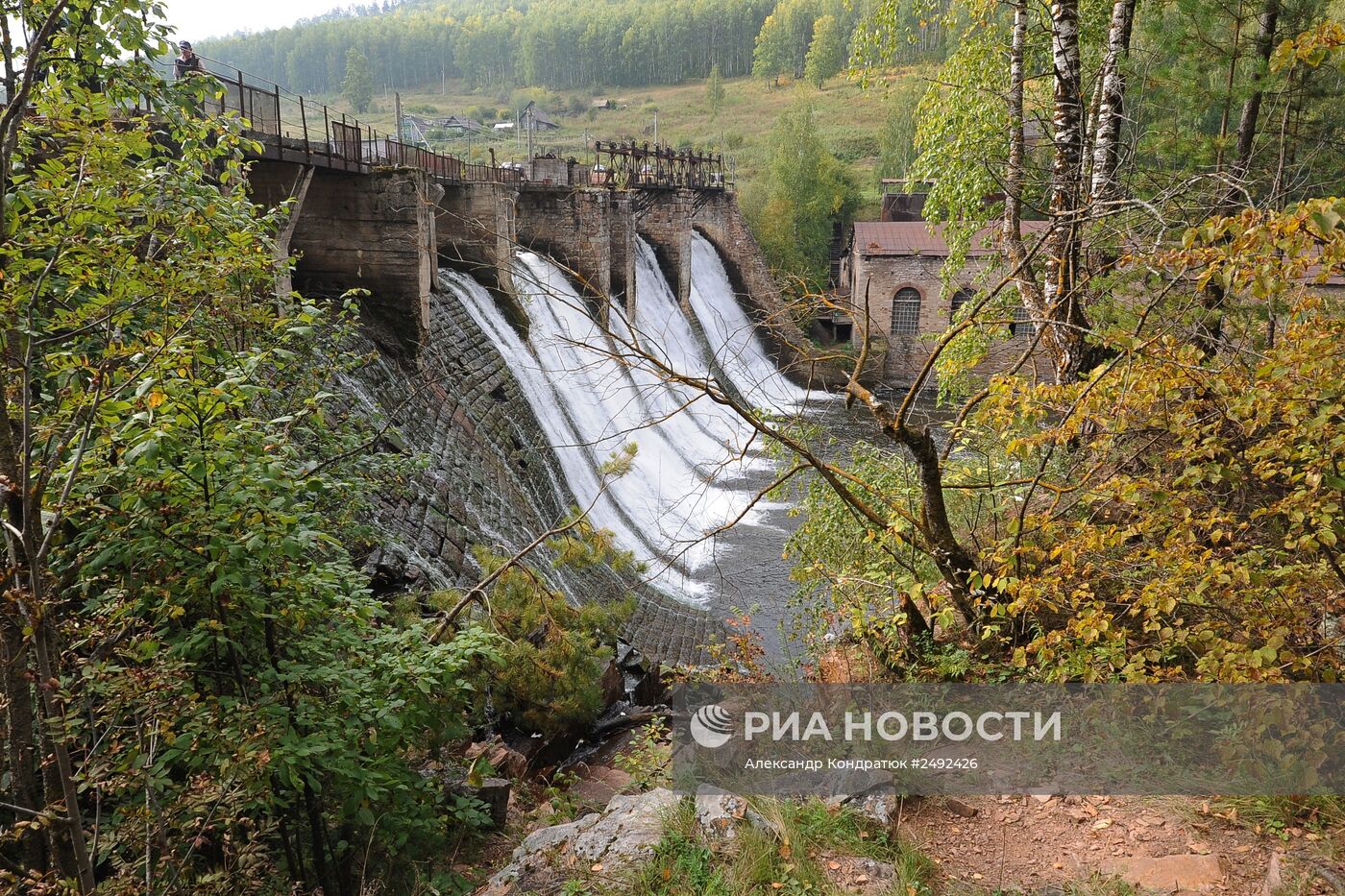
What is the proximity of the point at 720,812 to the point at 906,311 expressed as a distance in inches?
A: 1085

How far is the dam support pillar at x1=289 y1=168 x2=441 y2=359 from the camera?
1220 centimetres

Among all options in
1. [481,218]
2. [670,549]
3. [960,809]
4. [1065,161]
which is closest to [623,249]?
[481,218]

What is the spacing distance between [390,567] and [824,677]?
3830mm

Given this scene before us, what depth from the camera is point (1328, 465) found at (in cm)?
338

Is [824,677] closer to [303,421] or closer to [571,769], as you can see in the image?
[571,769]

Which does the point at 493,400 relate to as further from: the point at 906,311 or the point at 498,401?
the point at 906,311

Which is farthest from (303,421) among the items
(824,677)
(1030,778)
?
(1030,778)

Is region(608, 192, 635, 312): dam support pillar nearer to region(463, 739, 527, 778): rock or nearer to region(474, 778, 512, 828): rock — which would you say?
region(463, 739, 527, 778): rock

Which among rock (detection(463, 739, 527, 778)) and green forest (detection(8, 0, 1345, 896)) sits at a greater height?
green forest (detection(8, 0, 1345, 896))

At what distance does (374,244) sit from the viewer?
12430 millimetres

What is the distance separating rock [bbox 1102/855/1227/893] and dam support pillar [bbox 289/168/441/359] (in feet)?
34.3

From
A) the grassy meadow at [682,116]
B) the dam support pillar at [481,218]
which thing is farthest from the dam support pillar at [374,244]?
the grassy meadow at [682,116]

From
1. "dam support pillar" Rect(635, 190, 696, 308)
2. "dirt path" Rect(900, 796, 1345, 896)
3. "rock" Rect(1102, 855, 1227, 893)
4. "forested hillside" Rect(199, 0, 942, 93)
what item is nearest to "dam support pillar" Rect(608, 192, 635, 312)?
"dam support pillar" Rect(635, 190, 696, 308)

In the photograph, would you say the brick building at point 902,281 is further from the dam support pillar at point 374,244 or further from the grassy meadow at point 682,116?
the dam support pillar at point 374,244
